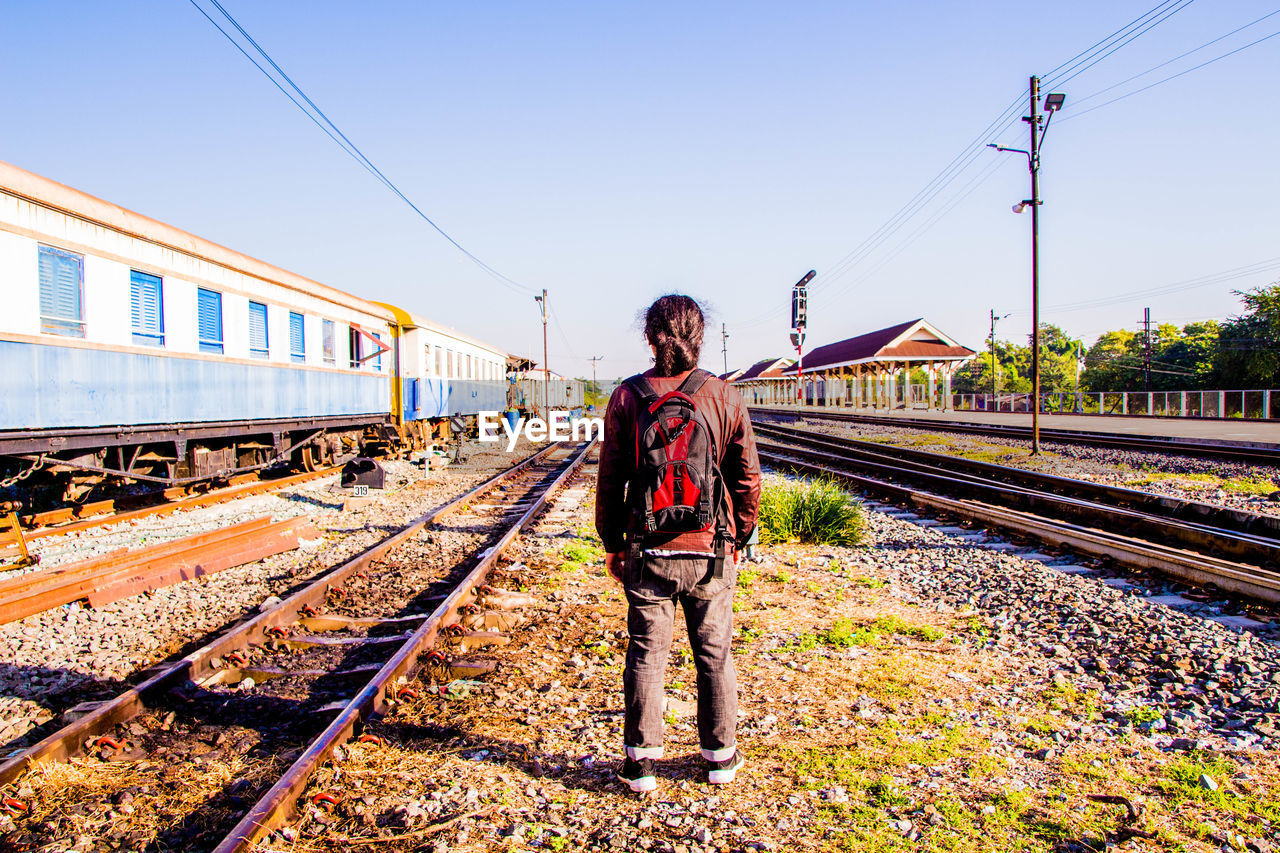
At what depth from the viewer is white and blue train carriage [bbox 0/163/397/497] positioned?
23.4ft

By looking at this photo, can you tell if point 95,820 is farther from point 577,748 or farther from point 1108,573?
point 1108,573

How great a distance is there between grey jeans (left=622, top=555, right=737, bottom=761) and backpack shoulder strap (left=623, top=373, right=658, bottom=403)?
0.58 metres

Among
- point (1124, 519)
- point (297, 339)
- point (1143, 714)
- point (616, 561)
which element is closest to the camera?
point (616, 561)

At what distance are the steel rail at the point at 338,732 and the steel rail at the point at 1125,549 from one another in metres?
→ 5.55

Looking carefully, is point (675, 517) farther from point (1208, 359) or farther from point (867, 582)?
point (1208, 359)

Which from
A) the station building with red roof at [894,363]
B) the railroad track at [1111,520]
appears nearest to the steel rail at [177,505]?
the railroad track at [1111,520]

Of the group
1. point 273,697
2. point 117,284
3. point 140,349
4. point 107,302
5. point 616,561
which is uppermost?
point 117,284

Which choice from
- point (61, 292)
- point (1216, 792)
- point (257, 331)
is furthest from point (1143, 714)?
point (257, 331)

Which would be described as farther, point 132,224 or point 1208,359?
point 1208,359

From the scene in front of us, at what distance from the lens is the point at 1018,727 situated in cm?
343

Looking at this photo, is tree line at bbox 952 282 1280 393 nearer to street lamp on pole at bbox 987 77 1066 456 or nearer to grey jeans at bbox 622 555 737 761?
street lamp on pole at bbox 987 77 1066 456

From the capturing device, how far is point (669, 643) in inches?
111

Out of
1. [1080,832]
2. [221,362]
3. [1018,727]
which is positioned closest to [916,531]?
[1018,727]

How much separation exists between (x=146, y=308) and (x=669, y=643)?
8.76 metres
